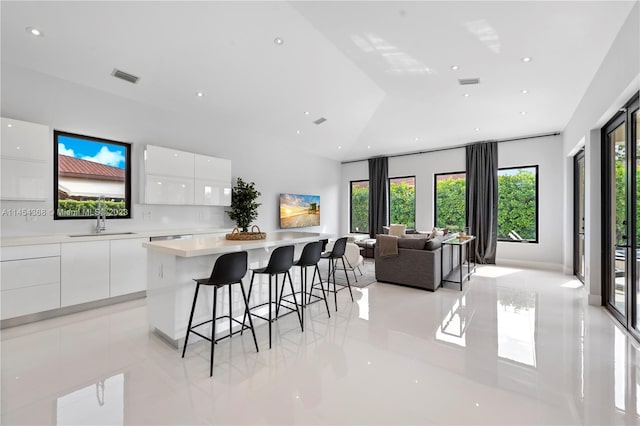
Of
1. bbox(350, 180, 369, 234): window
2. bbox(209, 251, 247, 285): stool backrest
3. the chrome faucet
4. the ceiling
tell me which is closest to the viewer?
bbox(209, 251, 247, 285): stool backrest

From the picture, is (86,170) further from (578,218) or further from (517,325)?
(578,218)

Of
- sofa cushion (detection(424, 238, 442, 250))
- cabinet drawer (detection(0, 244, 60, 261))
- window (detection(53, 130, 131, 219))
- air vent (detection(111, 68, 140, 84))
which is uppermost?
air vent (detection(111, 68, 140, 84))

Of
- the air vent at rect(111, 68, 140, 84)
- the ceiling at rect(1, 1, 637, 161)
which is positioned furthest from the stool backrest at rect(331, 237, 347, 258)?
the air vent at rect(111, 68, 140, 84)

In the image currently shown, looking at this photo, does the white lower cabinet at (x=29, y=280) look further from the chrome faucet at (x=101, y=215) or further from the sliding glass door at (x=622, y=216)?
the sliding glass door at (x=622, y=216)

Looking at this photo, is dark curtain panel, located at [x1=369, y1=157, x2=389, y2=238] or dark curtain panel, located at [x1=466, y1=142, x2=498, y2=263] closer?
dark curtain panel, located at [x1=466, y1=142, x2=498, y2=263]

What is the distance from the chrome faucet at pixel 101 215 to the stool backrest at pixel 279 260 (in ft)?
9.47

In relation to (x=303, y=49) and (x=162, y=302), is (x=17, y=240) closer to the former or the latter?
(x=162, y=302)

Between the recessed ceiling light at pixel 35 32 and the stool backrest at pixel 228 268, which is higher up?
the recessed ceiling light at pixel 35 32

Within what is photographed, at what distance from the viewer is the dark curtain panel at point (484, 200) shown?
687 centimetres

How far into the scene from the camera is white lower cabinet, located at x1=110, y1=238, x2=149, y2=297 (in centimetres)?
388

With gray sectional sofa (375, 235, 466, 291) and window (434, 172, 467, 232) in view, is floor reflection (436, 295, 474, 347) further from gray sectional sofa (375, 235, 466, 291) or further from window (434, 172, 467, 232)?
window (434, 172, 467, 232)

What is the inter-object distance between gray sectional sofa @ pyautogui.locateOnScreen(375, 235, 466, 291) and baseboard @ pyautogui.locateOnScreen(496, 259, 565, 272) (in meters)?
2.57

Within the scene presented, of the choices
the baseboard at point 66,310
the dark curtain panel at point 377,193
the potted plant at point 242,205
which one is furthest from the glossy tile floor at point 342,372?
the dark curtain panel at point 377,193

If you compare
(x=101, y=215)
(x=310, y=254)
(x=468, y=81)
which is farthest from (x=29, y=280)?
(x=468, y=81)
